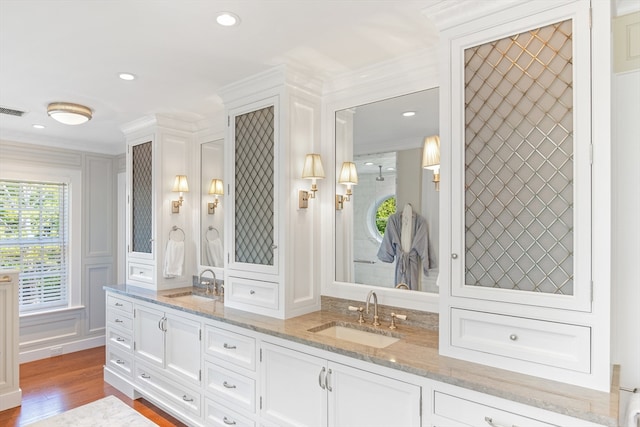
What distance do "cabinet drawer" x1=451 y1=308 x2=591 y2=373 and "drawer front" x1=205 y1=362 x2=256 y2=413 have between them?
4.44 feet

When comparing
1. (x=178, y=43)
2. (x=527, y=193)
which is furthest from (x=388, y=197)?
(x=178, y=43)

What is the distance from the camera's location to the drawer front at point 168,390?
9.42ft

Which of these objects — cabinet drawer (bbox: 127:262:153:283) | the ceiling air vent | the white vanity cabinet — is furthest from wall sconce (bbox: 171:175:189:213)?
the white vanity cabinet

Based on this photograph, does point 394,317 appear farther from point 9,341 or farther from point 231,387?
point 9,341

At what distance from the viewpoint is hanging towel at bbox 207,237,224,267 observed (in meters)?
3.67

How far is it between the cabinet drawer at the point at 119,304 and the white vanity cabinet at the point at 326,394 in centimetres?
186

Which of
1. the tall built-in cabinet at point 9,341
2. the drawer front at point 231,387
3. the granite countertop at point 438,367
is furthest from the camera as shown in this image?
the tall built-in cabinet at point 9,341

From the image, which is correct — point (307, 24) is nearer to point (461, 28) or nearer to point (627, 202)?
point (461, 28)

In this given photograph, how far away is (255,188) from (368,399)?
160 cm

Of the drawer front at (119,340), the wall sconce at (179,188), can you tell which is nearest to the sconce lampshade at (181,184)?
the wall sconce at (179,188)

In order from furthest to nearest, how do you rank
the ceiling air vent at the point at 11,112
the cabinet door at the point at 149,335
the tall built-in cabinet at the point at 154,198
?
the tall built-in cabinet at the point at 154,198, the ceiling air vent at the point at 11,112, the cabinet door at the point at 149,335

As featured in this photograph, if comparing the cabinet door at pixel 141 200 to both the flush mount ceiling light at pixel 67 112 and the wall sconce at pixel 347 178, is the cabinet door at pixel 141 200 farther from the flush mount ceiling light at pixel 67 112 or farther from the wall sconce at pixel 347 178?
the wall sconce at pixel 347 178

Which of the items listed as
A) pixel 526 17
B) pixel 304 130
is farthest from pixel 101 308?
pixel 526 17

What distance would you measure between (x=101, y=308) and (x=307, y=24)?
472cm
